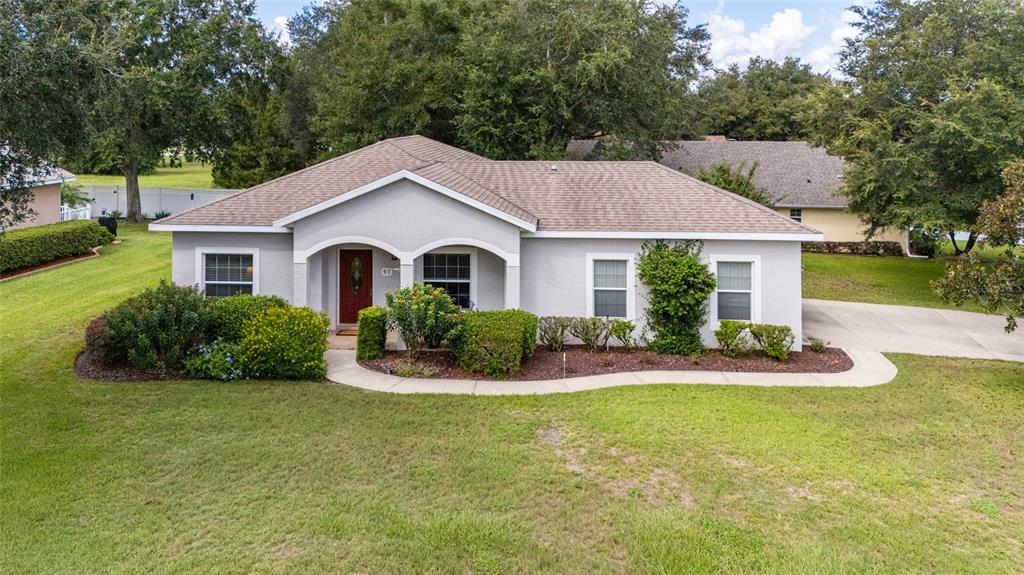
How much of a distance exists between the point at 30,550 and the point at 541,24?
24.2m

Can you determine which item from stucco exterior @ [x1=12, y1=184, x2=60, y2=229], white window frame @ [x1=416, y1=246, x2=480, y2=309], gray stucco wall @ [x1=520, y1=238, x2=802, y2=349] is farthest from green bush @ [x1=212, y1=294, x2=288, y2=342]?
stucco exterior @ [x1=12, y1=184, x2=60, y2=229]

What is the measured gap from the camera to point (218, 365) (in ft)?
36.9

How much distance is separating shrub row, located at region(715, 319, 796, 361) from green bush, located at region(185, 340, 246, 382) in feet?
32.5

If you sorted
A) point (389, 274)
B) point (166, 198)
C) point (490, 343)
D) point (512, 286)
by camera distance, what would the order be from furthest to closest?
1. point (166, 198)
2. point (389, 274)
3. point (512, 286)
4. point (490, 343)

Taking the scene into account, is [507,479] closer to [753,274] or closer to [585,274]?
[585,274]

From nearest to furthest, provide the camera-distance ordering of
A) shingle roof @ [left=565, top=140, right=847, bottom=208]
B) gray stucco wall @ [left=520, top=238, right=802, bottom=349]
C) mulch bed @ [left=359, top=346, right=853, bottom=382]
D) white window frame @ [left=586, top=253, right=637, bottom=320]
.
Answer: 1. mulch bed @ [left=359, top=346, right=853, bottom=382]
2. gray stucco wall @ [left=520, top=238, right=802, bottom=349]
3. white window frame @ [left=586, top=253, right=637, bottom=320]
4. shingle roof @ [left=565, top=140, right=847, bottom=208]

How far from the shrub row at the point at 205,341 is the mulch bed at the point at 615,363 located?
146 cm

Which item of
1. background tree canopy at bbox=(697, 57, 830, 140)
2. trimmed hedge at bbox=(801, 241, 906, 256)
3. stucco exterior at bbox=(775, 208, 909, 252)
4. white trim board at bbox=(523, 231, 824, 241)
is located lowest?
white trim board at bbox=(523, 231, 824, 241)

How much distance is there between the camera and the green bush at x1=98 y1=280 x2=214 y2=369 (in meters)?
11.3

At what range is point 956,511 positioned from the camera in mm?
6734

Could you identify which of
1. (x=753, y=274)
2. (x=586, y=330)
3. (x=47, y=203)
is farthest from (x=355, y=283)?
(x=47, y=203)

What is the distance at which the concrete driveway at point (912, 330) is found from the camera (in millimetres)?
14516

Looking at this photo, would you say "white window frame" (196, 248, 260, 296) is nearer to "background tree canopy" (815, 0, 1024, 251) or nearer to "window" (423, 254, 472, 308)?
"window" (423, 254, 472, 308)

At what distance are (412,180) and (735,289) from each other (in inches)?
306
